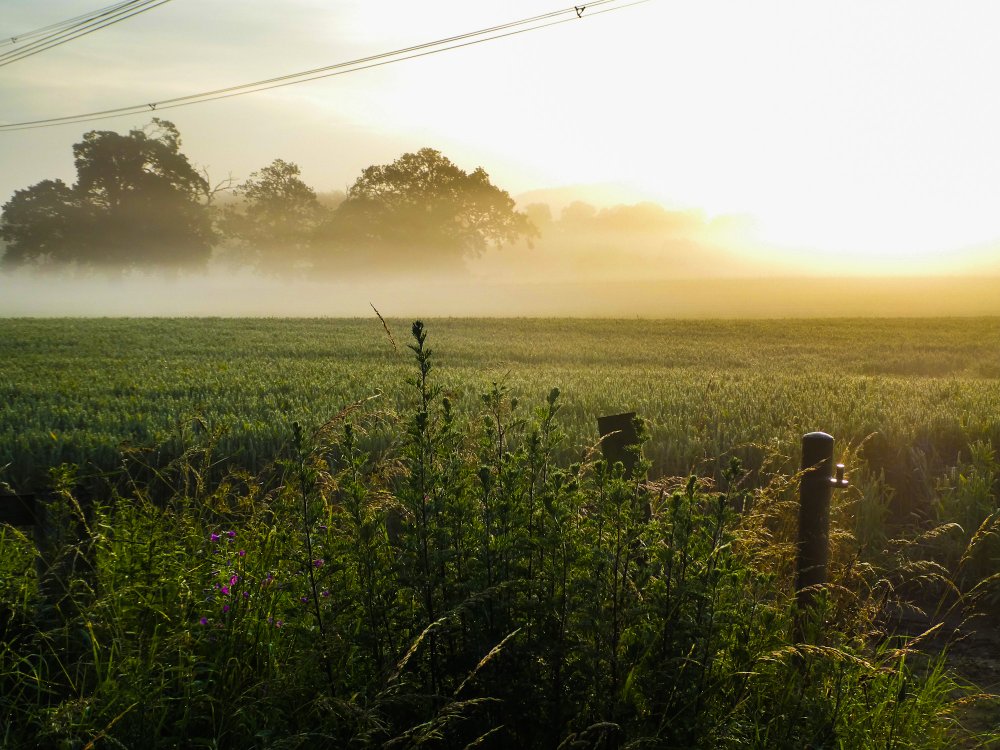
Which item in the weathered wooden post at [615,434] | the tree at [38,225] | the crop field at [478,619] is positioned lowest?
the crop field at [478,619]

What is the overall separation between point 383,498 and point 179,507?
9.42ft

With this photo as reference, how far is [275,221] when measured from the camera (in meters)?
79.9

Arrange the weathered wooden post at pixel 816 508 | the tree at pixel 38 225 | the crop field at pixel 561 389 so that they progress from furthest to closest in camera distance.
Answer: the tree at pixel 38 225
the crop field at pixel 561 389
the weathered wooden post at pixel 816 508

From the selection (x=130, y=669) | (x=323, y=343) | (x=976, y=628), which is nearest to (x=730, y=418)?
(x=976, y=628)

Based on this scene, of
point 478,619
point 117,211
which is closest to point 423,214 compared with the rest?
point 117,211

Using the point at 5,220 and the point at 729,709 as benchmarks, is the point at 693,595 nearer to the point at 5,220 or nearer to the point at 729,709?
the point at 729,709

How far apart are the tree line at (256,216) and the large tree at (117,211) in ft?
0.29

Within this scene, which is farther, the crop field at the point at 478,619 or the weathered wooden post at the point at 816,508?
the weathered wooden post at the point at 816,508

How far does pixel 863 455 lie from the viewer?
7.16 metres

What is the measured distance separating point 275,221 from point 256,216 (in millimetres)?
1884

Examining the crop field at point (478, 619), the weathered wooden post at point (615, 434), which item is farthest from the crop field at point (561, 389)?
the crop field at point (478, 619)

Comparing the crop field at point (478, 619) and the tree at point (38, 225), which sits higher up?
the tree at point (38, 225)

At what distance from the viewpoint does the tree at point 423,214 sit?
78938mm

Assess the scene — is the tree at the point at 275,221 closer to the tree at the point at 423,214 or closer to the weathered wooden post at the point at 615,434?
the tree at the point at 423,214
